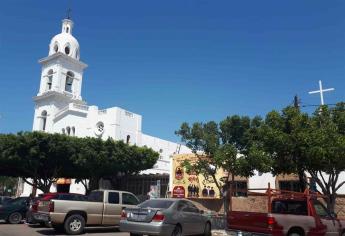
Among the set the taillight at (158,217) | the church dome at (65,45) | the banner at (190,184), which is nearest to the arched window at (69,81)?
the church dome at (65,45)

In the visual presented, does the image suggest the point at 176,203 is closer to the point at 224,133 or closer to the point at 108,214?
the point at 108,214

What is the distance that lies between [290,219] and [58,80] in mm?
43023

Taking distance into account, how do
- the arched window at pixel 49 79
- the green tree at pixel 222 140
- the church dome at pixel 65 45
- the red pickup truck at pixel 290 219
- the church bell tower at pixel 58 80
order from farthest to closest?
the church dome at pixel 65 45 < the arched window at pixel 49 79 < the church bell tower at pixel 58 80 < the green tree at pixel 222 140 < the red pickup truck at pixel 290 219

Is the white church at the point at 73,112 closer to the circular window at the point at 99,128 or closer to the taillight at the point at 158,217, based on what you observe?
the circular window at the point at 99,128

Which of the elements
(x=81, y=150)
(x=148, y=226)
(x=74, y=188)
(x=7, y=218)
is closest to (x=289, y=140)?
(x=148, y=226)

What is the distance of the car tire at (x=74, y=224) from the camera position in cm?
1420

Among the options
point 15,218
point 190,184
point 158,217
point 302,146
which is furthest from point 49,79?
point 158,217

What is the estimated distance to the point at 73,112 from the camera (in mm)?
45969

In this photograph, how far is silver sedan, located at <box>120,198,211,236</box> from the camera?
37.8ft

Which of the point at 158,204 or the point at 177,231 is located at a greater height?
the point at 158,204

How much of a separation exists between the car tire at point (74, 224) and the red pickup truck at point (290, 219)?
585cm

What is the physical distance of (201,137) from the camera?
2364 centimetres

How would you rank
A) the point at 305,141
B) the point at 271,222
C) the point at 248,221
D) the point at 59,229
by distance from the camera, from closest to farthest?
the point at 271,222 < the point at 248,221 < the point at 59,229 < the point at 305,141

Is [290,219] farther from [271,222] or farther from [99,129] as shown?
[99,129]
